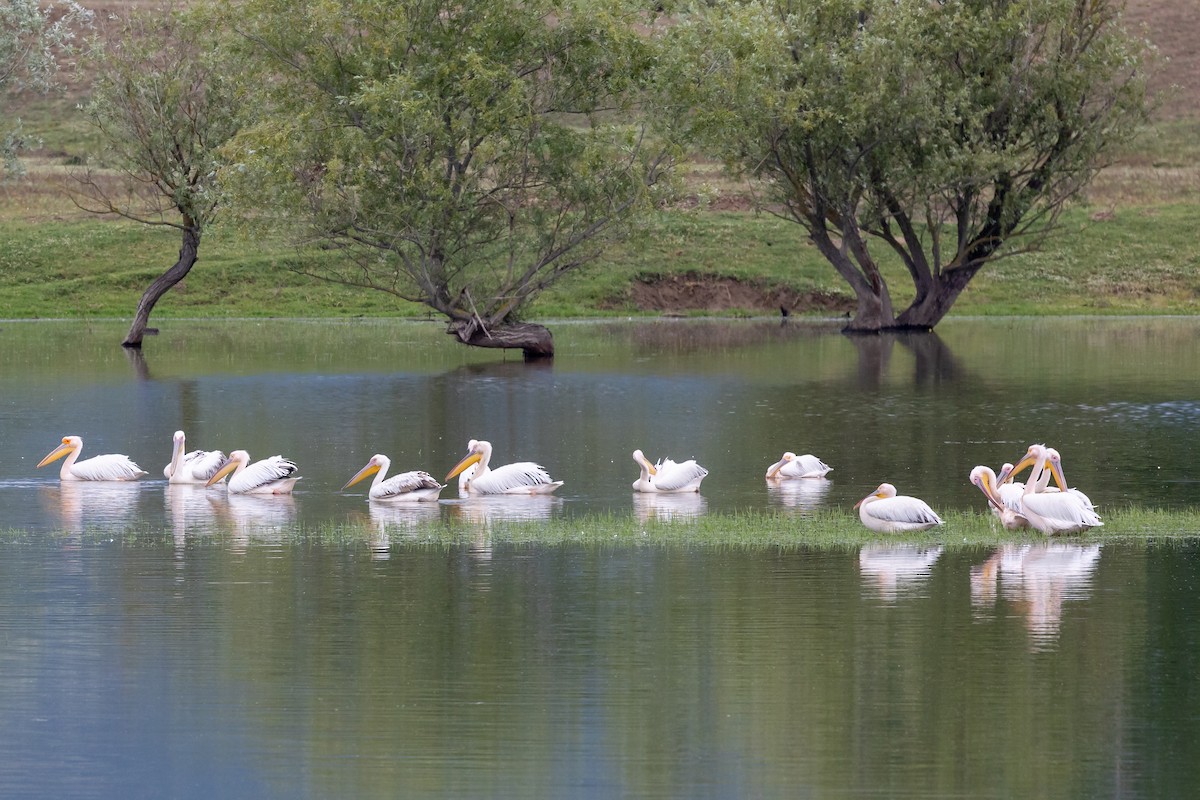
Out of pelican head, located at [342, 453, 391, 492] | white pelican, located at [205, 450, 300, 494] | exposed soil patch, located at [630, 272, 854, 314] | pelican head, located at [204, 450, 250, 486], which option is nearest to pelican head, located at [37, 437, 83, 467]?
pelican head, located at [204, 450, 250, 486]

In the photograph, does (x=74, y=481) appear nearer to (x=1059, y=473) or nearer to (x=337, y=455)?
(x=337, y=455)

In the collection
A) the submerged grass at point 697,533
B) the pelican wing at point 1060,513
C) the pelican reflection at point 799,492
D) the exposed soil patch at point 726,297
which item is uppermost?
the exposed soil patch at point 726,297

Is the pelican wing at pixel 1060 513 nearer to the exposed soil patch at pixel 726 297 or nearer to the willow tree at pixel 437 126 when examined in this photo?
the willow tree at pixel 437 126

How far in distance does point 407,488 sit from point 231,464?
118 inches

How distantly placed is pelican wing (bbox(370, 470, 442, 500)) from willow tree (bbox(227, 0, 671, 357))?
77.0ft

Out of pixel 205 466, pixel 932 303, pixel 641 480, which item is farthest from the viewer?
pixel 932 303

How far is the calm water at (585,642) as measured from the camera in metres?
10.7

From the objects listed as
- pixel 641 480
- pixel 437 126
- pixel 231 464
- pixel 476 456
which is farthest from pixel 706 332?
pixel 231 464

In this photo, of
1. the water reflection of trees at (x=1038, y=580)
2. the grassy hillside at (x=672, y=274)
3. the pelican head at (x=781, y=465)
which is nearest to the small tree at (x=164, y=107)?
the grassy hillside at (x=672, y=274)

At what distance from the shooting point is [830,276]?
77.1m

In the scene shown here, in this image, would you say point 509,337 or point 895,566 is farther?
point 509,337

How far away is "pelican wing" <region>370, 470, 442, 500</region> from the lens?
863 inches

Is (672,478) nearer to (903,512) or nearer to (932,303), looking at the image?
(903,512)

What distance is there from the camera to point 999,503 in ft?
64.5
